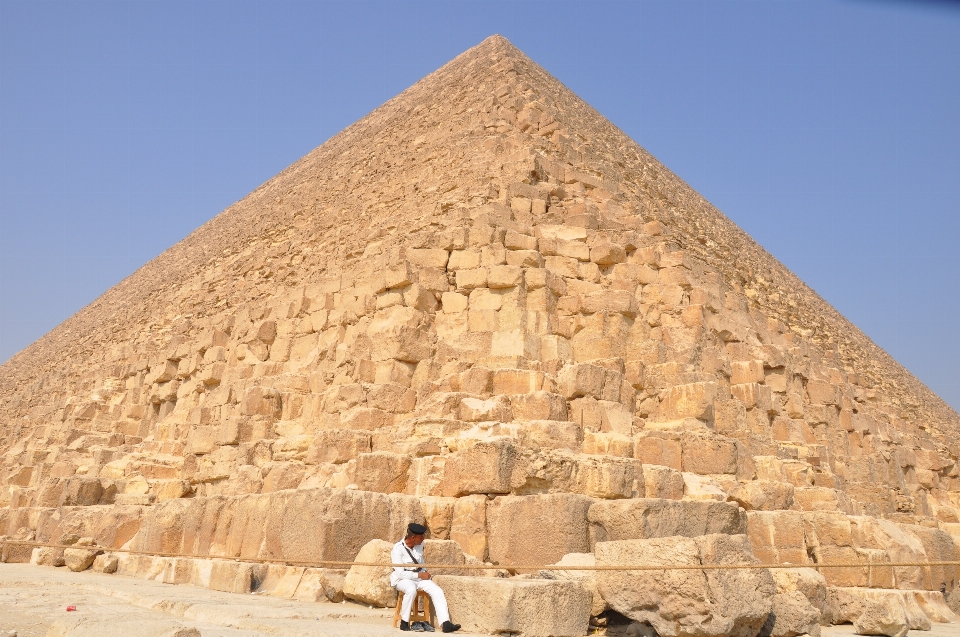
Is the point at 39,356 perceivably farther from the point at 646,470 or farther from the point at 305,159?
the point at 646,470

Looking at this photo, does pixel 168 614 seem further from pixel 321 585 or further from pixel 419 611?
pixel 419 611

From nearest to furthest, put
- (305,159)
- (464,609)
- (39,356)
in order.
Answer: (464,609), (305,159), (39,356)

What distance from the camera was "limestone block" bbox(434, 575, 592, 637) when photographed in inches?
198

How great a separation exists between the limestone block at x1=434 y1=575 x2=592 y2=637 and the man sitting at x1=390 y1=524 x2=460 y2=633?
0.12 m

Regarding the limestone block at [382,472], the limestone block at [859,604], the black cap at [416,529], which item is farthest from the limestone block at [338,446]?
the limestone block at [859,604]

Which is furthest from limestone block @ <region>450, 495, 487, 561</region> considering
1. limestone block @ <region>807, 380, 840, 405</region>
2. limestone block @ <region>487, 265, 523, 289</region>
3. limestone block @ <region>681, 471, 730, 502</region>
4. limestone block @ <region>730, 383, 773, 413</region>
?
limestone block @ <region>807, 380, 840, 405</region>

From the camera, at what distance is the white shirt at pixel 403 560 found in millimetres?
5543

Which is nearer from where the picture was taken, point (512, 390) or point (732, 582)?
point (732, 582)

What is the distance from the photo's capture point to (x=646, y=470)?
7.82m

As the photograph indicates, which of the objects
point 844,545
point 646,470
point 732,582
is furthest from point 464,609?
point 844,545

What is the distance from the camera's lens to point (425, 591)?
5387 mm

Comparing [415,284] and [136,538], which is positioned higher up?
[415,284]

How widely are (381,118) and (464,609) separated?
716 inches

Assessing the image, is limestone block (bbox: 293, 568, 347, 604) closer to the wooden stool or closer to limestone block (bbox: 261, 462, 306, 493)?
the wooden stool
